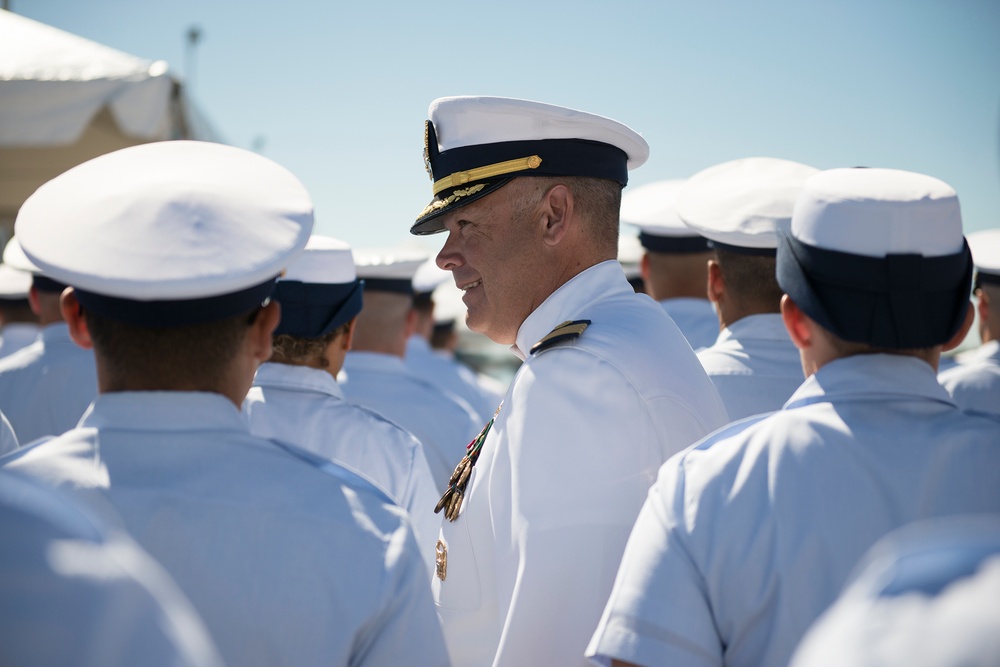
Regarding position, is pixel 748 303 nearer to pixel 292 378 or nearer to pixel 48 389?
pixel 292 378

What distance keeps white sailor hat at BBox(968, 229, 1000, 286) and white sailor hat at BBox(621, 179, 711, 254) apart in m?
1.39

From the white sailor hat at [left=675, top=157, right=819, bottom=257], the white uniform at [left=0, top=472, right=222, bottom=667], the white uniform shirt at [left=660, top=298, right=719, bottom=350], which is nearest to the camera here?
the white uniform at [left=0, top=472, right=222, bottom=667]

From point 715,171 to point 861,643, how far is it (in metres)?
3.32

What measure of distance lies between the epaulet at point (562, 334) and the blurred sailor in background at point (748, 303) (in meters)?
1.22

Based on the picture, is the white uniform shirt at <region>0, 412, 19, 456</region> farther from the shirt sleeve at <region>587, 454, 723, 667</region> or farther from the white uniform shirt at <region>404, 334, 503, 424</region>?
the white uniform shirt at <region>404, 334, 503, 424</region>

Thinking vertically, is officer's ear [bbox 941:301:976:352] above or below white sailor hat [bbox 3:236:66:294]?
above

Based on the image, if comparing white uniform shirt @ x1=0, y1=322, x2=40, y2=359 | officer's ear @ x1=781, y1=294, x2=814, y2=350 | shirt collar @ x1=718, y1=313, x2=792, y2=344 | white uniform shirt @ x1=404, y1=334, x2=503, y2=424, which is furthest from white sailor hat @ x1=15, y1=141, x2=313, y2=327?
white uniform shirt @ x1=404, y1=334, x2=503, y2=424

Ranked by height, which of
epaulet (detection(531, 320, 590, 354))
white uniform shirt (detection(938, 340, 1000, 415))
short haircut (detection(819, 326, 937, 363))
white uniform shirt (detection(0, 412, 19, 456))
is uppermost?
short haircut (detection(819, 326, 937, 363))

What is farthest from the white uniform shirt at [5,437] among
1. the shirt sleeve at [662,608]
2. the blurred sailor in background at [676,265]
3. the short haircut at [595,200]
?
the blurred sailor in background at [676,265]

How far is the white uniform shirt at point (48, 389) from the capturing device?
4613 mm

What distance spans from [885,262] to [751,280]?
5.46 feet

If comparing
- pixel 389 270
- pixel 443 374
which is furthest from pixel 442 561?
pixel 443 374

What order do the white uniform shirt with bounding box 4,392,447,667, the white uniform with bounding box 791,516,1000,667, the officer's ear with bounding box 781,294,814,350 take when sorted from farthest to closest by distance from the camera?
1. the officer's ear with bounding box 781,294,814,350
2. the white uniform shirt with bounding box 4,392,447,667
3. the white uniform with bounding box 791,516,1000,667

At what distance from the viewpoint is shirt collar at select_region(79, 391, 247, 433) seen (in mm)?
1726
